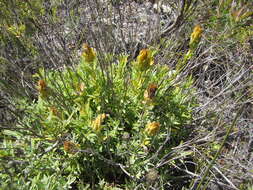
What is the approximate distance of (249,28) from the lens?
8.33 ft

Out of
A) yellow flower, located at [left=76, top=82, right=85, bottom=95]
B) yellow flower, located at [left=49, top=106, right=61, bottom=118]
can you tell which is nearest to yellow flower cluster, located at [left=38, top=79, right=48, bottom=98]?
yellow flower, located at [left=49, top=106, right=61, bottom=118]

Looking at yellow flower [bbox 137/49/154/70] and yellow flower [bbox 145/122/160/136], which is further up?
yellow flower [bbox 137/49/154/70]

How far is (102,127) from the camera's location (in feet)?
4.76

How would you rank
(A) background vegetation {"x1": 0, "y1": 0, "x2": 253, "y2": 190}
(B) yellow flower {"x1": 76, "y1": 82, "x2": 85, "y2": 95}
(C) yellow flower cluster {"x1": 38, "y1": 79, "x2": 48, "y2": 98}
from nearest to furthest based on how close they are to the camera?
(C) yellow flower cluster {"x1": 38, "y1": 79, "x2": 48, "y2": 98} < (A) background vegetation {"x1": 0, "y1": 0, "x2": 253, "y2": 190} < (B) yellow flower {"x1": 76, "y1": 82, "x2": 85, "y2": 95}

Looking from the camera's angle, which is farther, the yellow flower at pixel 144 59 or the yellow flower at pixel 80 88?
the yellow flower at pixel 80 88

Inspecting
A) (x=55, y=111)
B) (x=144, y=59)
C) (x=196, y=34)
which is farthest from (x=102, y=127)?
(x=196, y=34)

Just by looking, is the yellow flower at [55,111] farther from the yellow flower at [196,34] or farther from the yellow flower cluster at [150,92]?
the yellow flower at [196,34]

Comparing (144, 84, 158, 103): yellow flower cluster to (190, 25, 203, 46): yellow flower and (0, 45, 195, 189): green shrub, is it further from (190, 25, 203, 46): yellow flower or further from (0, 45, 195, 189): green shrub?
(190, 25, 203, 46): yellow flower

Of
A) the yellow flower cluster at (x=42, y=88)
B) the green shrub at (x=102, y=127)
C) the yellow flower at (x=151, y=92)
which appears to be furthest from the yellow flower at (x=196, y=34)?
the yellow flower cluster at (x=42, y=88)

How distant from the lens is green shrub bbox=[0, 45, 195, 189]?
1492 mm

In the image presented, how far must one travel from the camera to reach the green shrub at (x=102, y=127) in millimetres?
1492

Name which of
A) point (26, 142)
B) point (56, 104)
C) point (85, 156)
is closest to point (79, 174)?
point (85, 156)

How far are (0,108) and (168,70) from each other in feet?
4.31

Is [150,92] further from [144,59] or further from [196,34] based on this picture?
[196,34]
